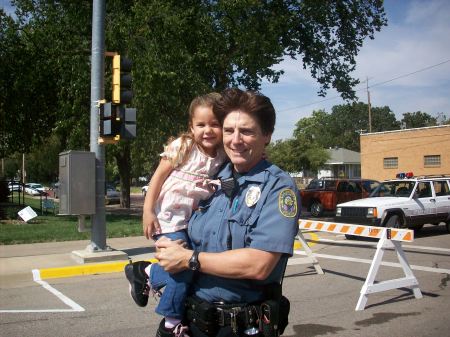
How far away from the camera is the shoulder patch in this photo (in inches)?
86.9

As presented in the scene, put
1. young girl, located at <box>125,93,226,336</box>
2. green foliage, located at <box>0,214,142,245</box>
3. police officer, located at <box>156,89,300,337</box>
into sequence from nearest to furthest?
police officer, located at <box>156,89,300,337</box>, young girl, located at <box>125,93,226,336</box>, green foliage, located at <box>0,214,142,245</box>

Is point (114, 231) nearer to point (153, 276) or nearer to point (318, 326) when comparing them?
point (318, 326)

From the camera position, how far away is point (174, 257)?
7.61 ft

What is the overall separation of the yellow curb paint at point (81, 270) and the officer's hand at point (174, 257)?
7276 millimetres

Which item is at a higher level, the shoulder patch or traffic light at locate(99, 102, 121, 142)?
traffic light at locate(99, 102, 121, 142)

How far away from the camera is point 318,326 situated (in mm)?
5855

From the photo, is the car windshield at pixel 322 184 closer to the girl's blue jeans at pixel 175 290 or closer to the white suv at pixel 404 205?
the white suv at pixel 404 205

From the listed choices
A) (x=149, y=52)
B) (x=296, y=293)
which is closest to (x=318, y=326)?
(x=296, y=293)

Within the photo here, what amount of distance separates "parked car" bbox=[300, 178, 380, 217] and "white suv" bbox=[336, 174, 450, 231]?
6.38 m

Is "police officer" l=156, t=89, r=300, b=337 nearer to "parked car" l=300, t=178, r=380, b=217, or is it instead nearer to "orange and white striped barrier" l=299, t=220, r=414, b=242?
"orange and white striped barrier" l=299, t=220, r=414, b=242

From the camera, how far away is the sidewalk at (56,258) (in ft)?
30.1

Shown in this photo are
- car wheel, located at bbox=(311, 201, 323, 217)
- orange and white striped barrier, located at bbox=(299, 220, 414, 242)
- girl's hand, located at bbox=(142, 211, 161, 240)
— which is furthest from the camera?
car wheel, located at bbox=(311, 201, 323, 217)

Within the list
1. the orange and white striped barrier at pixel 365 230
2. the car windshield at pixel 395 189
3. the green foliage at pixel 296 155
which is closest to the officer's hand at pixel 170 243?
the orange and white striped barrier at pixel 365 230

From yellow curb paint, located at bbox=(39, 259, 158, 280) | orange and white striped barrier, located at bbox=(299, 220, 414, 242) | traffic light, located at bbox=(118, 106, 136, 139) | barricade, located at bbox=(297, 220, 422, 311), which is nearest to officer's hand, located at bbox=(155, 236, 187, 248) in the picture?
barricade, located at bbox=(297, 220, 422, 311)
